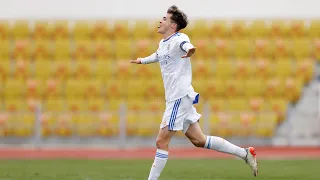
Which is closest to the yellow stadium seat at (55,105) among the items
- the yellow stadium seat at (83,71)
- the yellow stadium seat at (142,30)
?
the yellow stadium seat at (83,71)

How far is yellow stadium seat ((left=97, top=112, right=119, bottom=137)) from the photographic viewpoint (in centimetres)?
1769

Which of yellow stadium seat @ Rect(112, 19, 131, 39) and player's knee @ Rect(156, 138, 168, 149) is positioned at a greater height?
yellow stadium seat @ Rect(112, 19, 131, 39)

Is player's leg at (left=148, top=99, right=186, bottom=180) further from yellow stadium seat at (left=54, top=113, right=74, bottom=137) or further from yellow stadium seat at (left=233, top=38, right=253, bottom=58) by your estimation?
yellow stadium seat at (left=233, top=38, right=253, bottom=58)

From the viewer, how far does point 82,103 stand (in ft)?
62.4

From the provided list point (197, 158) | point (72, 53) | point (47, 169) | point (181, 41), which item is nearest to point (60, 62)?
point (72, 53)

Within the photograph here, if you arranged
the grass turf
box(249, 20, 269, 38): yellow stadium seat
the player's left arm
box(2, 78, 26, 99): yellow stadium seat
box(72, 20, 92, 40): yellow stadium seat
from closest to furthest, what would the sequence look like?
the player's left arm → the grass turf → box(2, 78, 26, 99): yellow stadium seat → box(249, 20, 269, 38): yellow stadium seat → box(72, 20, 92, 40): yellow stadium seat

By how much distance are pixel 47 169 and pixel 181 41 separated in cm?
467

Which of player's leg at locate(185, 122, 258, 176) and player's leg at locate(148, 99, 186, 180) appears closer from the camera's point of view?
player's leg at locate(148, 99, 186, 180)

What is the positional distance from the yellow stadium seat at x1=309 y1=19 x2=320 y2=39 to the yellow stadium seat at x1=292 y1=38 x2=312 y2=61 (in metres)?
0.31

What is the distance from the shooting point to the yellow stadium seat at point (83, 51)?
794 inches

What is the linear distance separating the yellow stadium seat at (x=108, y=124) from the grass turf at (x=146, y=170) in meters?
4.34

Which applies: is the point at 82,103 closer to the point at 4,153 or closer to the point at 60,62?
the point at 60,62

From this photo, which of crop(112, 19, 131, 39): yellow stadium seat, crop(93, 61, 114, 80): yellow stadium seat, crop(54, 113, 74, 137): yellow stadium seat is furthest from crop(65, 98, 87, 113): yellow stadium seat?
crop(112, 19, 131, 39): yellow stadium seat

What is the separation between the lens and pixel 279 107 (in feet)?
60.9
